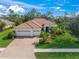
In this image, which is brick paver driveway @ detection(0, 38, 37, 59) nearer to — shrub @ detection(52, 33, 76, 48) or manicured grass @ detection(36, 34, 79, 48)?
manicured grass @ detection(36, 34, 79, 48)

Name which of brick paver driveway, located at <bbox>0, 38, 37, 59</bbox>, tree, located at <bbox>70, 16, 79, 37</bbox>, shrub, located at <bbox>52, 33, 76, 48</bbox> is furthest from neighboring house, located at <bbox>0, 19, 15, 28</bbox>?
brick paver driveway, located at <bbox>0, 38, 37, 59</bbox>

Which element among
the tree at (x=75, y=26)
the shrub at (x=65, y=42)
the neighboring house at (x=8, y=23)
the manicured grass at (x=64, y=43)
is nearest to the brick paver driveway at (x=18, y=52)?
the manicured grass at (x=64, y=43)

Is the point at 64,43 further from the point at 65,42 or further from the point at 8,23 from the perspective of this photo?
the point at 8,23

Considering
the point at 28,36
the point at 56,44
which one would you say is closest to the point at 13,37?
the point at 28,36

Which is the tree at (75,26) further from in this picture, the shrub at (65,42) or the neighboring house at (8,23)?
the neighboring house at (8,23)

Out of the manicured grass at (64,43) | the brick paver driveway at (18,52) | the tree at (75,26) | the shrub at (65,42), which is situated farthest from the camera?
the tree at (75,26)

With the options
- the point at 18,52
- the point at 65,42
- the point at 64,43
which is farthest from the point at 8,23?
the point at 18,52

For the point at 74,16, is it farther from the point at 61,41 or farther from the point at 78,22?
the point at 61,41

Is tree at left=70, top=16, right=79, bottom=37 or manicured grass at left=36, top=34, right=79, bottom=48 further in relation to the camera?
tree at left=70, top=16, right=79, bottom=37

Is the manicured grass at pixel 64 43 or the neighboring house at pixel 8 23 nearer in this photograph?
the manicured grass at pixel 64 43

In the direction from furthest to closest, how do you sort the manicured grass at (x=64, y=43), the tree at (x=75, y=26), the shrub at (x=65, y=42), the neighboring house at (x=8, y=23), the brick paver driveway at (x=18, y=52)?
the neighboring house at (x=8, y=23) → the tree at (x=75, y=26) → the shrub at (x=65, y=42) → the manicured grass at (x=64, y=43) → the brick paver driveway at (x=18, y=52)

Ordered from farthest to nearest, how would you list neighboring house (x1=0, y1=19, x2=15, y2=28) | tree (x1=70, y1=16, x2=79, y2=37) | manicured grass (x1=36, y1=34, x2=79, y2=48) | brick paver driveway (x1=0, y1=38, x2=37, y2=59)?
neighboring house (x1=0, y1=19, x2=15, y2=28)
tree (x1=70, y1=16, x2=79, y2=37)
manicured grass (x1=36, y1=34, x2=79, y2=48)
brick paver driveway (x1=0, y1=38, x2=37, y2=59)
